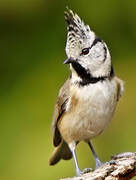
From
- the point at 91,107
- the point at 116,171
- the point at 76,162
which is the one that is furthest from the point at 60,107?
the point at 116,171

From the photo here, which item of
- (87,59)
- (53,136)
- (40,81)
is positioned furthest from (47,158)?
(87,59)

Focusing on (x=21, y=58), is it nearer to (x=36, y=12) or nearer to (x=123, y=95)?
(x=36, y=12)

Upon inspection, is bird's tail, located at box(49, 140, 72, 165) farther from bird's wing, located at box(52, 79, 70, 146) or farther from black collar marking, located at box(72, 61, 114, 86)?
black collar marking, located at box(72, 61, 114, 86)

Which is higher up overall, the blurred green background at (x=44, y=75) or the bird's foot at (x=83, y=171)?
the blurred green background at (x=44, y=75)

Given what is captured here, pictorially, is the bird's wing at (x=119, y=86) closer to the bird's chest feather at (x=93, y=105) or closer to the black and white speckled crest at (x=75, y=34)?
the bird's chest feather at (x=93, y=105)

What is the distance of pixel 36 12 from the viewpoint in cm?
591

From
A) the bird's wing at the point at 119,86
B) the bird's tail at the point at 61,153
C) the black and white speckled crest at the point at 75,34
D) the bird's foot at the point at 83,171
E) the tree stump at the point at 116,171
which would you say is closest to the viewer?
the tree stump at the point at 116,171

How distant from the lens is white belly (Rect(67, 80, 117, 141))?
17.0 feet

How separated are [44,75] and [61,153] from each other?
68 cm

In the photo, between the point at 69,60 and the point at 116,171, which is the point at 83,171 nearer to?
the point at 116,171

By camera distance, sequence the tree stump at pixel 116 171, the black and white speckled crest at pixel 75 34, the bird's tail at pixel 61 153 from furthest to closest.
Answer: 1. the bird's tail at pixel 61 153
2. the black and white speckled crest at pixel 75 34
3. the tree stump at pixel 116 171

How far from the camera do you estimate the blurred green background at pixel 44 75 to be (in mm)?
5559

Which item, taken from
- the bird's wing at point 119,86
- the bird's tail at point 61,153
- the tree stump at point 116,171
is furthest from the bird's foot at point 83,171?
the bird's wing at point 119,86

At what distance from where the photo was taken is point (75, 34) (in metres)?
5.08
